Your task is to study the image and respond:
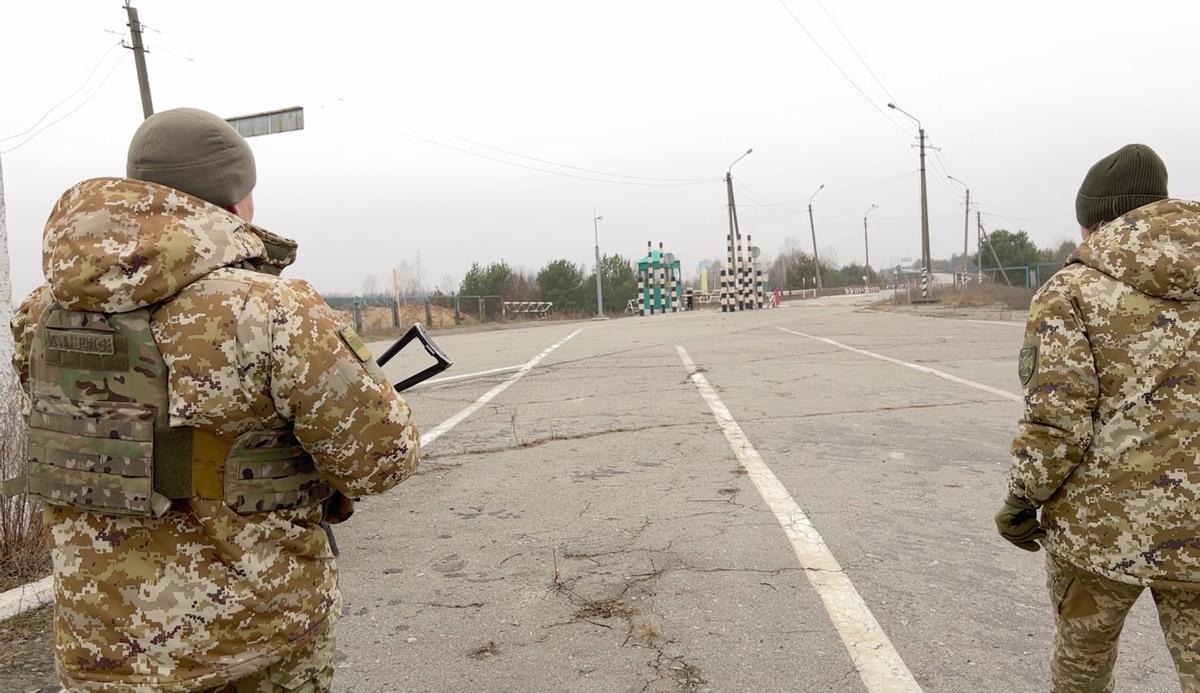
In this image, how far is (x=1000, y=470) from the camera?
17.8 ft

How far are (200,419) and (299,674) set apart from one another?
0.63m

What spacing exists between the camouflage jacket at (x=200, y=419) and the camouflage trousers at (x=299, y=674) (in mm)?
53

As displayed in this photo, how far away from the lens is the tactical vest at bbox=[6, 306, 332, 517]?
155 centimetres

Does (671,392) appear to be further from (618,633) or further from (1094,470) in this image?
(1094,470)

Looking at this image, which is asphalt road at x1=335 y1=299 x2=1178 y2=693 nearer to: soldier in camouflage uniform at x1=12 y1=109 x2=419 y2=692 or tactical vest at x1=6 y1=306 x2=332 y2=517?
soldier in camouflage uniform at x1=12 y1=109 x2=419 y2=692

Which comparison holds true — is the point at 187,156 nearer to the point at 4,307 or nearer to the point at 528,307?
the point at 4,307

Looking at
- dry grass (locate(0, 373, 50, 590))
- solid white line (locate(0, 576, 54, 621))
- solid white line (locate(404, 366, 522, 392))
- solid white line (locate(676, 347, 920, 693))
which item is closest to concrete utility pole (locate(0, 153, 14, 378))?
dry grass (locate(0, 373, 50, 590))

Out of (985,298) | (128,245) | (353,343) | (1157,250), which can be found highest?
(128,245)

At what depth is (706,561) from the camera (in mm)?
3793

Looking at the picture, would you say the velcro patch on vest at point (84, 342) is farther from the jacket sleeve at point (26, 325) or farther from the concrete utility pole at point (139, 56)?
the concrete utility pole at point (139, 56)

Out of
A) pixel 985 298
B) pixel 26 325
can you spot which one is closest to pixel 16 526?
pixel 26 325

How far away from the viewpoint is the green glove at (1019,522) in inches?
87.9

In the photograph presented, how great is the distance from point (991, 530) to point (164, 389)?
4129 millimetres

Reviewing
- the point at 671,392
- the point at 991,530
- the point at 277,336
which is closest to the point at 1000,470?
the point at 991,530
